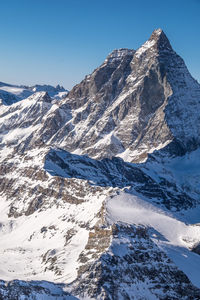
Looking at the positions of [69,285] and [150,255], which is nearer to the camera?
[69,285]

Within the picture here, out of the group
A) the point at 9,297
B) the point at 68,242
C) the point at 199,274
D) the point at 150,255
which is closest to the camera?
the point at 9,297

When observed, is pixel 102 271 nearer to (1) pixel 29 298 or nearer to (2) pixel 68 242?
(1) pixel 29 298

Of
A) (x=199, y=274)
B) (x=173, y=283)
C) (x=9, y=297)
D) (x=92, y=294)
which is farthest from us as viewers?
(x=199, y=274)

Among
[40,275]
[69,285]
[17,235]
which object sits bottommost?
[17,235]

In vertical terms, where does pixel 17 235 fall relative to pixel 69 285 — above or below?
below

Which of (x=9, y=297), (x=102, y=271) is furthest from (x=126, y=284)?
(x=9, y=297)

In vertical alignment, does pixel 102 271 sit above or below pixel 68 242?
above

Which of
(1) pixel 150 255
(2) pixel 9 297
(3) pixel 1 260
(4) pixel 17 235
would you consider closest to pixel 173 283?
(1) pixel 150 255

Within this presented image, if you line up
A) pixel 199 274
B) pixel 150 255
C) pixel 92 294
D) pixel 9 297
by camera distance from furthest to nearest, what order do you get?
pixel 199 274, pixel 150 255, pixel 92 294, pixel 9 297

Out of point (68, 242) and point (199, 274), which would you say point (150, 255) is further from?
point (68, 242)
